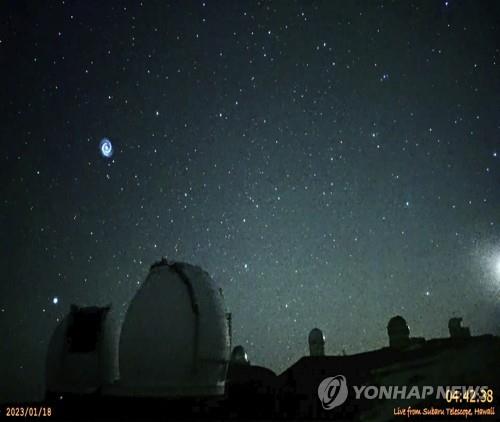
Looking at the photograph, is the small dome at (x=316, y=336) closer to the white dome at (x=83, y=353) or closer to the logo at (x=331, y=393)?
the logo at (x=331, y=393)

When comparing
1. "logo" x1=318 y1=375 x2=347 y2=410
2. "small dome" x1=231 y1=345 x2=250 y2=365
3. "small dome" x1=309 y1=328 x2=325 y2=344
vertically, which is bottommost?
"logo" x1=318 y1=375 x2=347 y2=410

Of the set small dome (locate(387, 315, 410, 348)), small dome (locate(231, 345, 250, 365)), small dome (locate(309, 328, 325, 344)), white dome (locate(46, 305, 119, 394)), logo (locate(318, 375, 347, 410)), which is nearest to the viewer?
logo (locate(318, 375, 347, 410))

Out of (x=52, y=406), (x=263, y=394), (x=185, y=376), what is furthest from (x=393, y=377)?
(x=52, y=406)

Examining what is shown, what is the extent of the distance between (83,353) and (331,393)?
39.2 feet

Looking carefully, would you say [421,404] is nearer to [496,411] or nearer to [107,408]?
[496,411]

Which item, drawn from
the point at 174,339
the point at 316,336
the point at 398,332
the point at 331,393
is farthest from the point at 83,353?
the point at 398,332

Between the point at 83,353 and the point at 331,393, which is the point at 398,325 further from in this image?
the point at 83,353

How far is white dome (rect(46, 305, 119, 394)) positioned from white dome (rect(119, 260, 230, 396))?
485cm

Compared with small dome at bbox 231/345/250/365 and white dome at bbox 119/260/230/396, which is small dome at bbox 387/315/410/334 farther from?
white dome at bbox 119/260/230/396

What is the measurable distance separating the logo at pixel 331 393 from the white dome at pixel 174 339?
16.6ft

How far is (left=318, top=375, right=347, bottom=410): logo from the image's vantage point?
18491mm

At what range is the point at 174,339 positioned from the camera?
15.3 metres

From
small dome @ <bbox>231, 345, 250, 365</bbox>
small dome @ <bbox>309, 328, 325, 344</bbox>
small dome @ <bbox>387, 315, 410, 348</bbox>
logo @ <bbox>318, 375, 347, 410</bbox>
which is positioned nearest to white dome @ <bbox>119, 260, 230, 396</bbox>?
logo @ <bbox>318, 375, 347, 410</bbox>

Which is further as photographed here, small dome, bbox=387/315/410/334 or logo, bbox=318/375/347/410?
small dome, bbox=387/315/410/334
